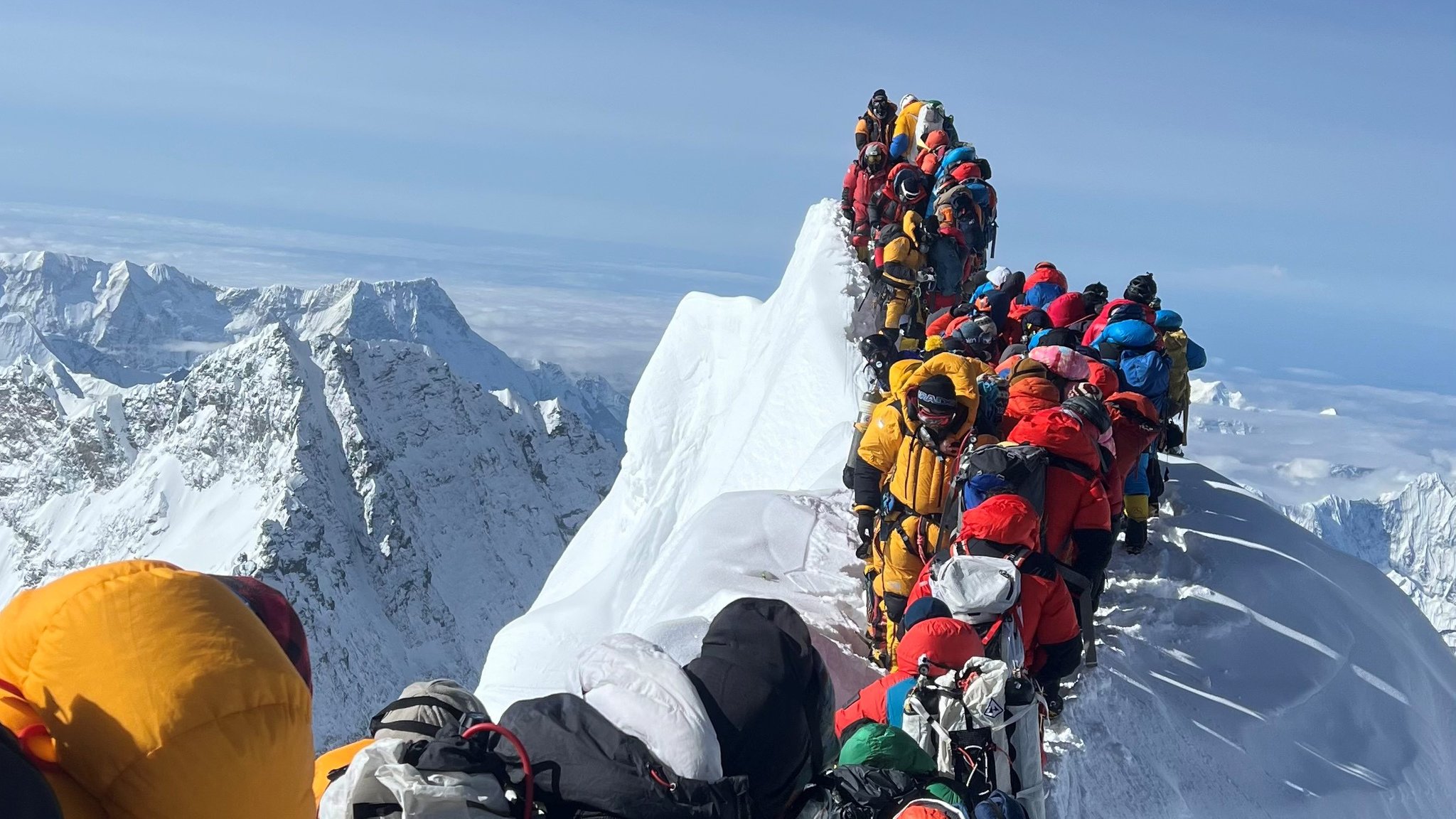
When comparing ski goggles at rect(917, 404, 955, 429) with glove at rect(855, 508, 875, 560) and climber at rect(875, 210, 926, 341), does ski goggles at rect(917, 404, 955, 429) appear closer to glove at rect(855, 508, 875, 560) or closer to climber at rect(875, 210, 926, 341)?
glove at rect(855, 508, 875, 560)

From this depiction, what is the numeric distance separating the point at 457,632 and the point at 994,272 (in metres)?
177

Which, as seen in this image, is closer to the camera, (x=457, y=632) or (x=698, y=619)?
(x=698, y=619)

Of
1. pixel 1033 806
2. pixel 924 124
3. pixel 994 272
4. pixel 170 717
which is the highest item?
pixel 924 124

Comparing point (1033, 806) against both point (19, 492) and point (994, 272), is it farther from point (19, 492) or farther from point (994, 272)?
point (19, 492)

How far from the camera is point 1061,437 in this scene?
6.50m

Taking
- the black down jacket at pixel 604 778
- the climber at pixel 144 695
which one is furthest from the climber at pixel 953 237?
the climber at pixel 144 695

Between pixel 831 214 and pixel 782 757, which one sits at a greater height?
pixel 831 214

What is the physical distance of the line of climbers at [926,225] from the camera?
44.3 feet

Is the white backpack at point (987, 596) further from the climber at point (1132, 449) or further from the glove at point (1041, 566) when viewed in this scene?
the climber at point (1132, 449)

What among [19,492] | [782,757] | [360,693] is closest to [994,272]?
[782,757]

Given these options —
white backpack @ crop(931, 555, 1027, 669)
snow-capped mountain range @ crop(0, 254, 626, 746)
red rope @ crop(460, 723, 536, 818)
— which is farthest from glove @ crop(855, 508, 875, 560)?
snow-capped mountain range @ crop(0, 254, 626, 746)

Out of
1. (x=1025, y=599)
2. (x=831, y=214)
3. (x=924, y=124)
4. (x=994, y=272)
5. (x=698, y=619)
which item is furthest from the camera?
(x=831, y=214)

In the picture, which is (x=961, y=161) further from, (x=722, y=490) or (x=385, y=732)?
(x=385, y=732)

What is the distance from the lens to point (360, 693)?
5714 inches
